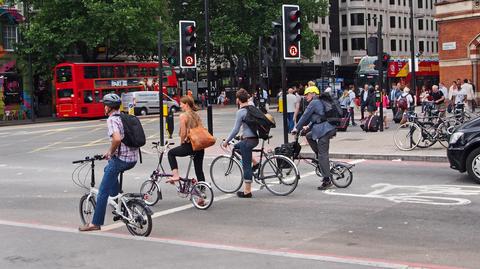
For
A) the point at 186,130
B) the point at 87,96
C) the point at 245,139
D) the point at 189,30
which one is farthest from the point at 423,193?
the point at 87,96

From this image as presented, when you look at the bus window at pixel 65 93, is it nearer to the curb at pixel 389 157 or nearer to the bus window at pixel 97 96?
the bus window at pixel 97 96

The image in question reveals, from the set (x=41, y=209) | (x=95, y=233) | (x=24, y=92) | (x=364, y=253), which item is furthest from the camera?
(x=24, y=92)

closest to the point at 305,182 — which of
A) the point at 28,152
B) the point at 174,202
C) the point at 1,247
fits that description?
the point at 174,202

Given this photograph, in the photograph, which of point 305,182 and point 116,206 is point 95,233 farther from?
point 305,182

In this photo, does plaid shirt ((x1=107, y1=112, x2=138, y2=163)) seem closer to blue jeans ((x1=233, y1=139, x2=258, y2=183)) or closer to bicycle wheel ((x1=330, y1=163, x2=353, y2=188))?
blue jeans ((x1=233, y1=139, x2=258, y2=183))

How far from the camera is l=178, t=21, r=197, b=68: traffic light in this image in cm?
1952

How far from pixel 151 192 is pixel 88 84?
1355 inches

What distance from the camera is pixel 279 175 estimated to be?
10.4 metres

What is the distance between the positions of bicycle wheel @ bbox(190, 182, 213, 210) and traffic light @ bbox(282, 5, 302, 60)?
6.85 m

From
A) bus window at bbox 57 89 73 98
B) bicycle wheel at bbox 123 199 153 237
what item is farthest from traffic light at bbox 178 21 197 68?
bus window at bbox 57 89 73 98

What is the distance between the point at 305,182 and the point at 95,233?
5.01 m

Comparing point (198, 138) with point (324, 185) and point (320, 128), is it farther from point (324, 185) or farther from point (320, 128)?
point (324, 185)

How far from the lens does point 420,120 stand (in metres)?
15.9

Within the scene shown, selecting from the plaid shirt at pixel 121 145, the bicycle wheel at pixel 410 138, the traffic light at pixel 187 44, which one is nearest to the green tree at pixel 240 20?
the traffic light at pixel 187 44
